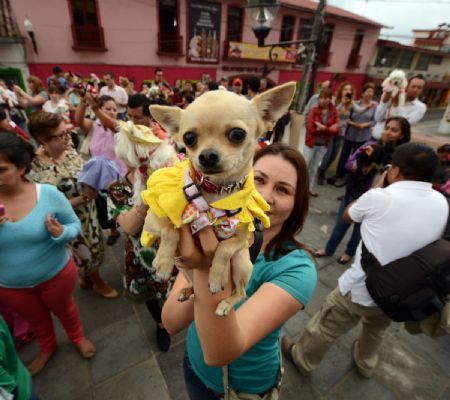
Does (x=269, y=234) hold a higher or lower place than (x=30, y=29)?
lower

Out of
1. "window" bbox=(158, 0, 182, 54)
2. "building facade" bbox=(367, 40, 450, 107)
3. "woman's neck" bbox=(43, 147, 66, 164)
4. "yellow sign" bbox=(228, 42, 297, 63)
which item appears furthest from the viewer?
"building facade" bbox=(367, 40, 450, 107)

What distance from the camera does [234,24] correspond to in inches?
639

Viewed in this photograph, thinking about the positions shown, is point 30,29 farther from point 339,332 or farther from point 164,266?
point 339,332

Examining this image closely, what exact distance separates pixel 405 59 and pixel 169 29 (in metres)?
25.4

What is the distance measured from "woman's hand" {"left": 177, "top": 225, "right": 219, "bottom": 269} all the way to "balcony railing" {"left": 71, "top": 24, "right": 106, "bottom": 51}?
48.5ft

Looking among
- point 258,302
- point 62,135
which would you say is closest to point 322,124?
point 62,135

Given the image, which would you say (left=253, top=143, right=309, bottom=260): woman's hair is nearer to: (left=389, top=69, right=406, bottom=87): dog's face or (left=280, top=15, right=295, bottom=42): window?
(left=389, top=69, right=406, bottom=87): dog's face

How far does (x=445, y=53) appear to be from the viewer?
2777 cm

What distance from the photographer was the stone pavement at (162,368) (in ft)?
7.61

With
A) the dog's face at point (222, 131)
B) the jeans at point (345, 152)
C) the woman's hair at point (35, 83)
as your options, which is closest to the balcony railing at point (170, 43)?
the woman's hair at point (35, 83)

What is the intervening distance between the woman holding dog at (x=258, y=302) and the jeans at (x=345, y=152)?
17.6ft

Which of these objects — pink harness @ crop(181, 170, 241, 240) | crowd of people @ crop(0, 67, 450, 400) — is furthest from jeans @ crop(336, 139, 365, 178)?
pink harness @ crop(181, 170, 241, 240)

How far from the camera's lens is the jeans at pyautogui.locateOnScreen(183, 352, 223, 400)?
149 centimetres

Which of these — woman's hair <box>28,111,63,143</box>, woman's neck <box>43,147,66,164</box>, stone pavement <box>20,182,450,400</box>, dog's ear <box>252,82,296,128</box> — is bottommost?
stone pavement <box>20,182,450,400</box>
